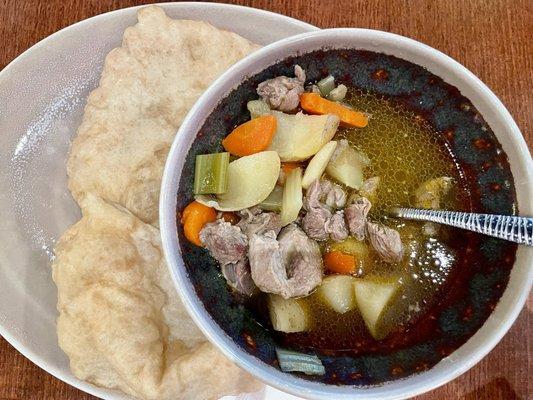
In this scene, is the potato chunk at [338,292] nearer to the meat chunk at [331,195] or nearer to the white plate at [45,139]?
the meat chunk at [331,195]

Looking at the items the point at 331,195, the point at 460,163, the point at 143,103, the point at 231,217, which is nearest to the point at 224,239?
the point at 231,217

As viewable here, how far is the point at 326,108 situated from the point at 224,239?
456 mm

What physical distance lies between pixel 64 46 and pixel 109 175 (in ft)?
1.44

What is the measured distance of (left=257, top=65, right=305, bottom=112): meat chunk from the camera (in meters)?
1.47

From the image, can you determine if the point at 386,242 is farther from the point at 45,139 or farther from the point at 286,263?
the point at 45,139

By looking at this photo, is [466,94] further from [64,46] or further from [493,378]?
[64,46]

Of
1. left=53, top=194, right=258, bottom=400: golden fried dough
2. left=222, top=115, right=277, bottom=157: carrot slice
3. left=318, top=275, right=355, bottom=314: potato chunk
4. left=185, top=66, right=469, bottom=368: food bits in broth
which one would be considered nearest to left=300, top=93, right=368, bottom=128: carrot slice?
left=185, top=66, right=469, bottom=368: food bits in broth

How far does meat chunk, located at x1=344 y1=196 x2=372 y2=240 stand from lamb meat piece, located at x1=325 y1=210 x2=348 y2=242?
2 cm

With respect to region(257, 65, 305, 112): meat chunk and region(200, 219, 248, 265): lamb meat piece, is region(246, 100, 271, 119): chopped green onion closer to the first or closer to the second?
region(257, 65, 305, 112): meat chunk

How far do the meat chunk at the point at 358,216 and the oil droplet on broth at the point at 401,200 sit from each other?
7 cm

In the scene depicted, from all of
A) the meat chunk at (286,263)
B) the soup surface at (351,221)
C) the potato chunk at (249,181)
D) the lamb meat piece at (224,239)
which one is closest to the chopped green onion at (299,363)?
the soup surface at (351,221)

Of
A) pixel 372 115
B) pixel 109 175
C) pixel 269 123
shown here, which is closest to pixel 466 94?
pixel 372 115

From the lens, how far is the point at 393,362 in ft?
4.83

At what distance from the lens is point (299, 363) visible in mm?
1442
